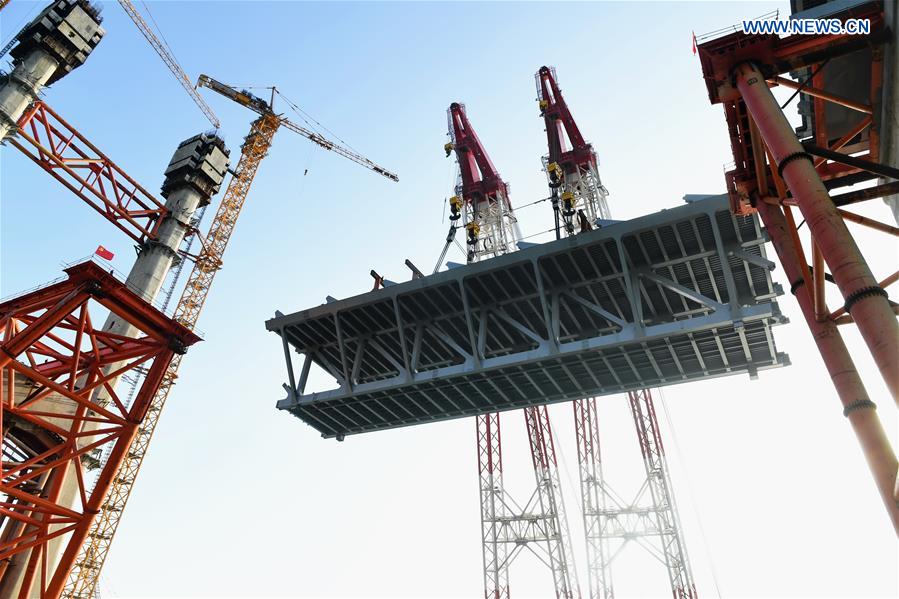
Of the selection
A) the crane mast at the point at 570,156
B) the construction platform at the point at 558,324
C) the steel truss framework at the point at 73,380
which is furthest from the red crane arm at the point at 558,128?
the steel truss framework at the point at 73,380

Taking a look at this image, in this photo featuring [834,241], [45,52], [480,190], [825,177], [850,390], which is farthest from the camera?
[480,190]

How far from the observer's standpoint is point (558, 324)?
846 inches

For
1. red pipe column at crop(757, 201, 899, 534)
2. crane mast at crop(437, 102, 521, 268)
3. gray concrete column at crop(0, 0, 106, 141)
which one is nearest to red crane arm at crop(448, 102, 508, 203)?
crane mast at crop(437, 102, 521, 268)

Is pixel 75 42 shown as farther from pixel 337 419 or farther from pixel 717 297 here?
pixel 717 297

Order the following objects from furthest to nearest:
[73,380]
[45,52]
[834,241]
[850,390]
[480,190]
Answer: [480,190], [45,52], [73,380], [850,390], [834,241]

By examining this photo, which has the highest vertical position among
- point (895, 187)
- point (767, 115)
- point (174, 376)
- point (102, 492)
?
point (174, 376)

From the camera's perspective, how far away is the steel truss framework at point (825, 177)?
760 centimetres

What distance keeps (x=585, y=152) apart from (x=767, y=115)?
106 feet

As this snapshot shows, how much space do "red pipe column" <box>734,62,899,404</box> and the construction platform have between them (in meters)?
9.95

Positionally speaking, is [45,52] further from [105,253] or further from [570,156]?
[570,156]

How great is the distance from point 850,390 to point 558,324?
13.0 metres

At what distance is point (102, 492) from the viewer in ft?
57.8

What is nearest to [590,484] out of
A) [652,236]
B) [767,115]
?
[652,236]

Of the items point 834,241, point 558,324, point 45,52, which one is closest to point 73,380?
point 558,324
